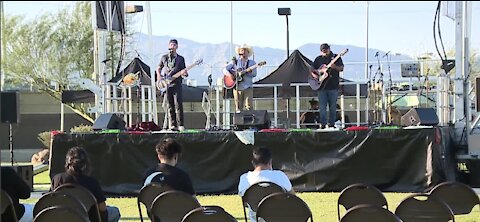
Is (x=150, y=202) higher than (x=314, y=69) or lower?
lower

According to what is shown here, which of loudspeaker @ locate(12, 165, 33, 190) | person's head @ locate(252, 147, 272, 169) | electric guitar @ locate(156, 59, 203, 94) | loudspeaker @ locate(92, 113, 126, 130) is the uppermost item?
electric guitar @ locate(156, 59, 203, 94)

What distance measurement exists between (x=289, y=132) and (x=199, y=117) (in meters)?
13.6

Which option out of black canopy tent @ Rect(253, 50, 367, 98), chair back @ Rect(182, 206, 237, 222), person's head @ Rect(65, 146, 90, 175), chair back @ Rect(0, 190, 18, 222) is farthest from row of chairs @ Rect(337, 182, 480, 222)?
→ black canopy tent @ Rect(253, 50, 367, 98)

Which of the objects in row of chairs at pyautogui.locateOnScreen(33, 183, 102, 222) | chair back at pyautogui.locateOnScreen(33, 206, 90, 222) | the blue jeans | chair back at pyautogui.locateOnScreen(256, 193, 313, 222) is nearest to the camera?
chair back at pyautogui.locateOnScreen(33, 206, 90, 222)

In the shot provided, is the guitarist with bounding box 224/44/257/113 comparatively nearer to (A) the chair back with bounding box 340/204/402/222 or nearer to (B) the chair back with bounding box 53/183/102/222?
(B) the chair back with bounding box 53/183/102/222

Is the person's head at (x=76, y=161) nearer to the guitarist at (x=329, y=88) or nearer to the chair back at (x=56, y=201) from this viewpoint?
the chair back at (x=56, y=201)

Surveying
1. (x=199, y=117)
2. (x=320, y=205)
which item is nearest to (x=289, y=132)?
(x=320, y=205)

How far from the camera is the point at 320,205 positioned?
8.67m

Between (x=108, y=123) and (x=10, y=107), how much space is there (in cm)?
596

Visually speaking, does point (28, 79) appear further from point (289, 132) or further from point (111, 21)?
point (289, 132)

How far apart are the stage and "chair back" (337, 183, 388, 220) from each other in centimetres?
424

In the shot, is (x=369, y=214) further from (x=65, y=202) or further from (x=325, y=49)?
(x=325, y=49)

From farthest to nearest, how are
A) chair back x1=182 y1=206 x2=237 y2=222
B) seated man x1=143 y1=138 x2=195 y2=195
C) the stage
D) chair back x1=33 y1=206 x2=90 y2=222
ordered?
the stage
seated man x1=143 y1=138 x2=195 y2=195
chair back x1=33 y1=206 x2=90 y2=222
chair back x1=182 y1=206 x2=237 y2=222

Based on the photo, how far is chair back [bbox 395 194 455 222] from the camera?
4.53m
